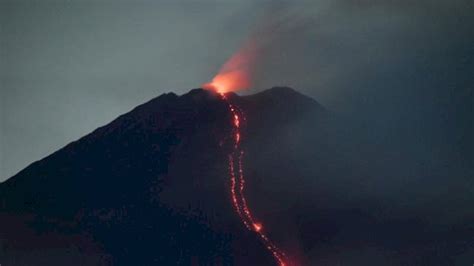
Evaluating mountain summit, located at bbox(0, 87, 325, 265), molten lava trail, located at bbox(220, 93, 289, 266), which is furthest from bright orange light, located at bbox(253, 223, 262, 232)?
mountain summit, located at bbox(0, 87, 325, 265)

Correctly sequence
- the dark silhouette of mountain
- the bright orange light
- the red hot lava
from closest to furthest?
1. the red hot lava
2. the dark silhouette of mountain
3. the bright orange light

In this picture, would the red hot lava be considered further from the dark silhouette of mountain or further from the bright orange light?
the dark silhouette of mountain

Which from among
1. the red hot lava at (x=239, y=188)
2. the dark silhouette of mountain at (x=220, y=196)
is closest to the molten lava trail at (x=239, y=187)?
the red hot lava at (x=239, y=188)

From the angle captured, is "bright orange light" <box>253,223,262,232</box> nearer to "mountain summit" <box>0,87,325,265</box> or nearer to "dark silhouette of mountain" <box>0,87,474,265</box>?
"dark silhouette of mountain" <box>0,87,474,265</box>

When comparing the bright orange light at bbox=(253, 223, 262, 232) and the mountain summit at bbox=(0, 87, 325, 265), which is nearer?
the mountain summit at bbox=(0, 87, 325, 265)

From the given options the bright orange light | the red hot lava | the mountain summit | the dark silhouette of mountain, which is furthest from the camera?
the bright orange light

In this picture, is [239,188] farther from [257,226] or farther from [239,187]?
[257,226]

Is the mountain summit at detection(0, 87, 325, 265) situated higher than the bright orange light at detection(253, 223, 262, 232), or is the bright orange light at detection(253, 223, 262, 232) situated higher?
the mountain summit at detection(0, 87, 325, 265)

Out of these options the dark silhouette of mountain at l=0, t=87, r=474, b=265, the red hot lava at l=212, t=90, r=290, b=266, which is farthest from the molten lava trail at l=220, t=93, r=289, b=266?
the dark silhouette of mountain at l=0, t=87, r=474, b=265
